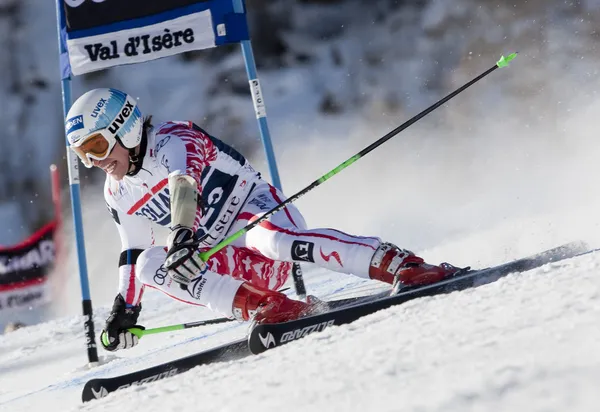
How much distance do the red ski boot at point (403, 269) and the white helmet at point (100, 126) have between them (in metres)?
1.26

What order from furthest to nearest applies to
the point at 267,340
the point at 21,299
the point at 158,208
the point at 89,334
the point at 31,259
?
the point at 31,259
the point at 21,299
the point at 89,334
the point at 158,208
the point at 267,340

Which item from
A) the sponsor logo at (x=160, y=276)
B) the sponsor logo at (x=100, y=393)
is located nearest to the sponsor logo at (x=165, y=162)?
the sponsor logo at (x=160, y=276)

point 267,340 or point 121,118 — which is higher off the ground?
point 121,118

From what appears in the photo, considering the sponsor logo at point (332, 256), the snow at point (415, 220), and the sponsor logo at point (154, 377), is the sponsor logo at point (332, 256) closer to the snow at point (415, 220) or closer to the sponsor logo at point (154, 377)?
the snow at point (415, 220)

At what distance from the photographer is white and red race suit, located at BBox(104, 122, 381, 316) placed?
3.48 meters

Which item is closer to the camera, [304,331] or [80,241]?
[304,331]

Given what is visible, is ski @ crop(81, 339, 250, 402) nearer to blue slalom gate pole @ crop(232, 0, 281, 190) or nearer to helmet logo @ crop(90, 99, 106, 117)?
helmet logo @ crop(90, 99, 106, 117)

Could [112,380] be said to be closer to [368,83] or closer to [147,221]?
[147,221]

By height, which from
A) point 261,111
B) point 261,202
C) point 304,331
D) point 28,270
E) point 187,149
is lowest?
point 304,331

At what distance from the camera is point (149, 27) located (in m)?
5.26

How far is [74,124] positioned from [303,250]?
3.93 feet

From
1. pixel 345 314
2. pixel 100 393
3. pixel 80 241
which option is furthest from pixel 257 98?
pixel 100 393

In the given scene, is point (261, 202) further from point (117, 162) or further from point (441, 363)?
point (441, 363)

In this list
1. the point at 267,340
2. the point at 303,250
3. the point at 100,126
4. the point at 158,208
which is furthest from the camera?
the point at 158,208
